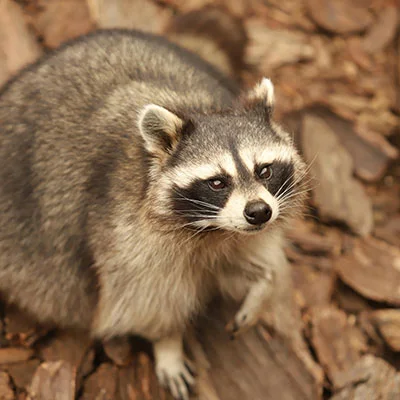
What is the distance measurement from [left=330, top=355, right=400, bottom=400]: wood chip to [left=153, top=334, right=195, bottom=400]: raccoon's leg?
76 cm

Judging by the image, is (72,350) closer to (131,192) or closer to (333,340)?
(131,192)

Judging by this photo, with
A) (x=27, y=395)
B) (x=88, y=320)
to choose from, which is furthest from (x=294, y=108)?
(x=27, y=395)

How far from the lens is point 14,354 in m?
3.19

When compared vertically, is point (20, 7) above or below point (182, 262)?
above

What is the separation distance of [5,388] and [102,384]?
47cm

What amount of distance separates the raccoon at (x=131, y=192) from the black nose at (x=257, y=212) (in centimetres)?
15

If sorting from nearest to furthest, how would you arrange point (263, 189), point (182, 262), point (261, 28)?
point (263, 189) < point (182, 262) < point (261, 28)

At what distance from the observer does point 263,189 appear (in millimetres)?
2520

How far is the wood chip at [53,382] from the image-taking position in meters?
3.01

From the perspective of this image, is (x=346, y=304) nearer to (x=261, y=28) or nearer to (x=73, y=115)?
(x=73, y=115)

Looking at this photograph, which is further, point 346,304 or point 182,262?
point 346,304

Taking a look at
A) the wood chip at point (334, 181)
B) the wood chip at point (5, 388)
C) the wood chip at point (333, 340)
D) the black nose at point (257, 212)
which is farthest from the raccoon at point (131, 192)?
the wood chip at point (334, 181)

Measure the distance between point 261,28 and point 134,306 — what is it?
279 cm

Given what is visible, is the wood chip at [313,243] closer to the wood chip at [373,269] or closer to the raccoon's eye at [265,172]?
the wood chip at [373,269]
